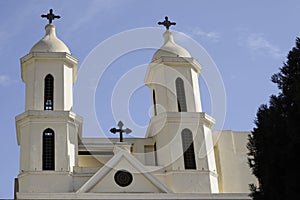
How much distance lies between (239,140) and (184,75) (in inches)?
181

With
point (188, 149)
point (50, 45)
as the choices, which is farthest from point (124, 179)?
point (50, 45)

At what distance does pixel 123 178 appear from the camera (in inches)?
1029

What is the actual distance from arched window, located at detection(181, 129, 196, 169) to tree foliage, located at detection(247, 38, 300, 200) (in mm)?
15877

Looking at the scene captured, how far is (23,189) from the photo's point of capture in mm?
25797

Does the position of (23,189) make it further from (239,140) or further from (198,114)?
(239,140)

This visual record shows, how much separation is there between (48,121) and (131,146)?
494 centimetres

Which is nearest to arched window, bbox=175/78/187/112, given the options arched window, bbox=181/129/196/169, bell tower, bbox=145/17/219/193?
bell tower, bbox=145/17/219/193

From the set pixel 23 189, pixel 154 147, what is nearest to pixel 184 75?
pixel 154 147

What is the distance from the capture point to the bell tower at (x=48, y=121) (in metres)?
26.2

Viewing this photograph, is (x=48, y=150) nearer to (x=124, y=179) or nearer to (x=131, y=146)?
(x=124, y=179)

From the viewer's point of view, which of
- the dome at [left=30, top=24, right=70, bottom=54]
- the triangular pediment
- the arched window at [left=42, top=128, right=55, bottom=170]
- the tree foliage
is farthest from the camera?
the dome at [left=30, top=24, right=70, bottom=54]

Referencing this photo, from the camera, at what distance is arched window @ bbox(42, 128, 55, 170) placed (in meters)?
26.6

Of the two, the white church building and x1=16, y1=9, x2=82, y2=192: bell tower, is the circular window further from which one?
x1=16, y1=9, x2=82, y2=192: bell tower

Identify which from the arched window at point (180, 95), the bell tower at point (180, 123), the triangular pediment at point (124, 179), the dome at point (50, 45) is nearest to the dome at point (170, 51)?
the bell tower at point (180, 123)
